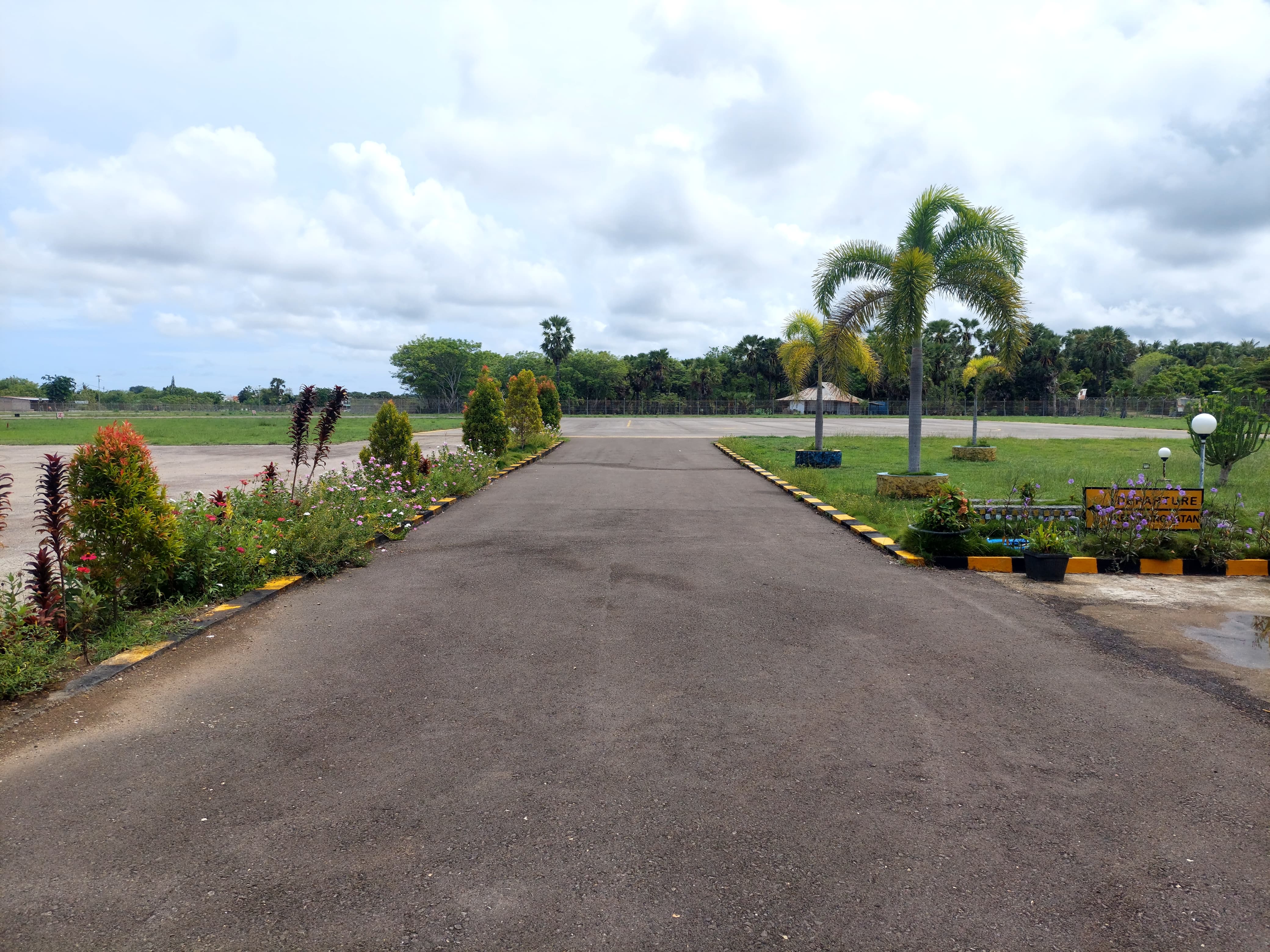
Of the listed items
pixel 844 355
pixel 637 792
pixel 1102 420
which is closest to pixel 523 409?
pixel 844 355

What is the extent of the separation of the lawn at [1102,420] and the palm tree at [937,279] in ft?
104

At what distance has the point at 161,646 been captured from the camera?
196 inches

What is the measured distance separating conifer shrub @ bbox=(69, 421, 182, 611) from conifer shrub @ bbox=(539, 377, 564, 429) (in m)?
24.3

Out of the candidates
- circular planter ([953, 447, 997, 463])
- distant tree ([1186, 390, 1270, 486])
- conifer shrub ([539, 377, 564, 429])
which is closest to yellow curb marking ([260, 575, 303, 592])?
distant tree ([1186, 390, 1270, 486])


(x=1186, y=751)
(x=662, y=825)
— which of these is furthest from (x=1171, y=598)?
(x=662, y=825)

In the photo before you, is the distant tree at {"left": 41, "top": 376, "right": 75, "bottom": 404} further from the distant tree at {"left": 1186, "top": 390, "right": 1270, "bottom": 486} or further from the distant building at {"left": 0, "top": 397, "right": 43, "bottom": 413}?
the distant tree at {"left": 1186, "top": 390, "right": 1270, "bottom": 486}

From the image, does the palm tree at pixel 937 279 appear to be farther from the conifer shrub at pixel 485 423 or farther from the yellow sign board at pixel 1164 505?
the conifer shrub at pixel 485 423

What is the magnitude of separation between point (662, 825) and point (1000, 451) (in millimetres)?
23490

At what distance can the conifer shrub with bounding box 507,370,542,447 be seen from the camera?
942 inches

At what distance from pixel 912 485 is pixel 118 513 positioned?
35.9 feet

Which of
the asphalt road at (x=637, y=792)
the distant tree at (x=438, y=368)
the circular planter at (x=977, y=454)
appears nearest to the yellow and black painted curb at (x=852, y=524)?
the asphalt road at (x=637, y=792)

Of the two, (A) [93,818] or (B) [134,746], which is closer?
(A) [93,818]

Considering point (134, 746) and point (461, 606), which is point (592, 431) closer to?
point (461, 606)

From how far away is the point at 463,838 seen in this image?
9.19 ft
